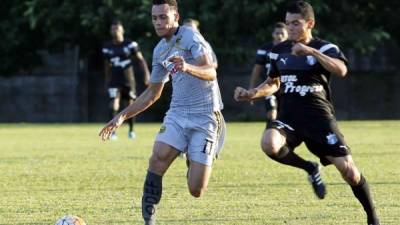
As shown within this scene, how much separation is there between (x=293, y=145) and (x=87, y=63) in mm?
31546

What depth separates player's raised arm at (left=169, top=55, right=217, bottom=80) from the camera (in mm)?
7352

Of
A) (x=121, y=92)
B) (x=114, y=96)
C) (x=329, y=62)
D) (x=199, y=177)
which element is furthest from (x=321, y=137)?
(x=121, y=92)

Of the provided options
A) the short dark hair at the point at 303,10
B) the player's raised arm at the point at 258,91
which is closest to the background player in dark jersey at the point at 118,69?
the player's raised arm at the point at 258,91

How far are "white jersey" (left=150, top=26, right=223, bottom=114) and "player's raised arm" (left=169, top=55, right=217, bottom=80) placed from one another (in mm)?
83

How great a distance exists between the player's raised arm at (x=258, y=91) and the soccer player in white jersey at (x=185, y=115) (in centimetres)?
37

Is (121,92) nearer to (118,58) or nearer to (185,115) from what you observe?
(118,58)

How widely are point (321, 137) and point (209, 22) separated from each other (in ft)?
84.5

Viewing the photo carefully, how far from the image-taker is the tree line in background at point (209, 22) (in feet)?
112

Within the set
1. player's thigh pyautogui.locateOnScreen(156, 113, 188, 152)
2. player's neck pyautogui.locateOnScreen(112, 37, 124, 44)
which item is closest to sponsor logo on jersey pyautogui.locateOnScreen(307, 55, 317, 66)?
player's thigh pyautogui.locateOnScreen(156, 113, 188, 152)

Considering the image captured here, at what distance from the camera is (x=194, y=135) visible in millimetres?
8156

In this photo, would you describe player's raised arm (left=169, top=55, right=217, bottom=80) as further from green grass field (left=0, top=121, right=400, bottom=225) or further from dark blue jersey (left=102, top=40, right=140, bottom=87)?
dark blue jersey (left=102, top=40, right=140, bottom=87)

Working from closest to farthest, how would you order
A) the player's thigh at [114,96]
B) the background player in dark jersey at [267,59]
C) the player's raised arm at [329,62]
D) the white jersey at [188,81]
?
the player's raised arm at [329,62] < the white jersey at [188,81] < the background player in dark jersey at [267,59] < the player's thigh at [114,96]

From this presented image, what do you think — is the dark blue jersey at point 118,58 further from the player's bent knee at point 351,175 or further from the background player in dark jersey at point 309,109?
the player's bent knee at point 351,175

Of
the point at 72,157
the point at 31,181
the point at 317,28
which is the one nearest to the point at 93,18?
the point at 317,28
